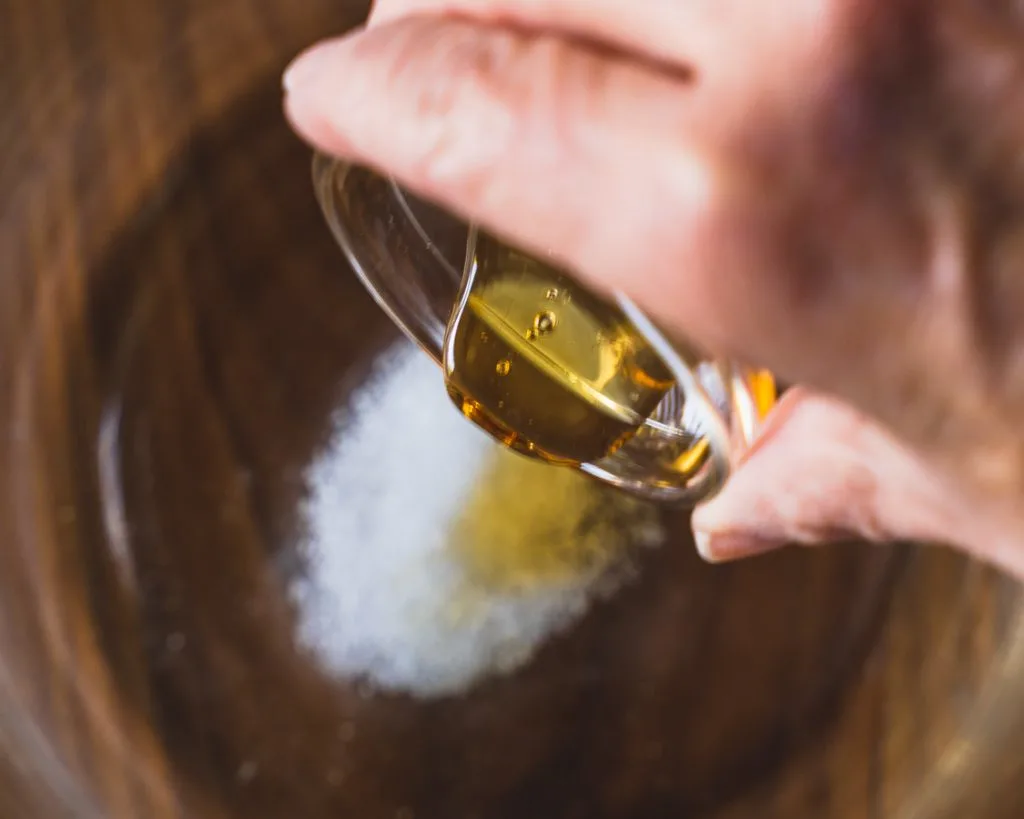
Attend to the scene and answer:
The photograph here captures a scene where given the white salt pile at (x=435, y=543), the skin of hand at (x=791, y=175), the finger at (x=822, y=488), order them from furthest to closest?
the white salt pile at (x=435, y=543)
the finger at (x=822, y=488)
the skin of hand at (x=791, y=175)

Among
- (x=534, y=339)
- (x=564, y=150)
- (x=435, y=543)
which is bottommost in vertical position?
(x=435, y=543)

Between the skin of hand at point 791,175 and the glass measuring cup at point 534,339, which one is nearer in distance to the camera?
the skin of hand at point 791,175

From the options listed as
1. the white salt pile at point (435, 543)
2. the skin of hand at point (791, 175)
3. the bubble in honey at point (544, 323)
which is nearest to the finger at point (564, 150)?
the skin of hand at point (791, 175)

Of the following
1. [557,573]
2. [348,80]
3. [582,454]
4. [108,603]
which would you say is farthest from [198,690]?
[348,80]

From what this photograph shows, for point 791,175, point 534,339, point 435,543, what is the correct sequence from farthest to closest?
point 435,543
point 534,339
point 791,175

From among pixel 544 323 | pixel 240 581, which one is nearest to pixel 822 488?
pixel 544 323

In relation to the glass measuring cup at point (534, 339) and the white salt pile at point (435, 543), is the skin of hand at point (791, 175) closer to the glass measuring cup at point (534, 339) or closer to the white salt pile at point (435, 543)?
the glass measuring cup at point (534, 339)

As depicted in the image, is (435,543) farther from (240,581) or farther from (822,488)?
(822,488)

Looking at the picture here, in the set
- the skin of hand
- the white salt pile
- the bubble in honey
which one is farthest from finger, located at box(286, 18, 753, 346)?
the white salt pile
